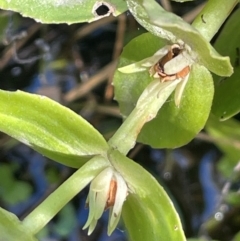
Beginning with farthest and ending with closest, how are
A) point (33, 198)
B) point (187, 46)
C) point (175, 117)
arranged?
point (33, 198)
point (175, 117)
point (187, 46)

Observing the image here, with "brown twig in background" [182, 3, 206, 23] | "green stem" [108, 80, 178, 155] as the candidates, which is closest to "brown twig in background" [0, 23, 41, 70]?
"brown twig in background" [182, 3, 206, 23]

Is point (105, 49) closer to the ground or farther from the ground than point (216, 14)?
closer to the ground

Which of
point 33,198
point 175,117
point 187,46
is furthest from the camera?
point 33,198

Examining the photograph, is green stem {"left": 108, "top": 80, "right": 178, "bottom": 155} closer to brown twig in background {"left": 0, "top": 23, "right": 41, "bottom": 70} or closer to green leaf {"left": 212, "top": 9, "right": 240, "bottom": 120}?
green leaf {"left": 212, "top": 9, "right": 240, "bottom": 120}

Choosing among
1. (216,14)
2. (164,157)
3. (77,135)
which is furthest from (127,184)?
(164,157)

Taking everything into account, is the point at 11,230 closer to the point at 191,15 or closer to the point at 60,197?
the point at 60,197

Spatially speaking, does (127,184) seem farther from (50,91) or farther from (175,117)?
(50,91)
